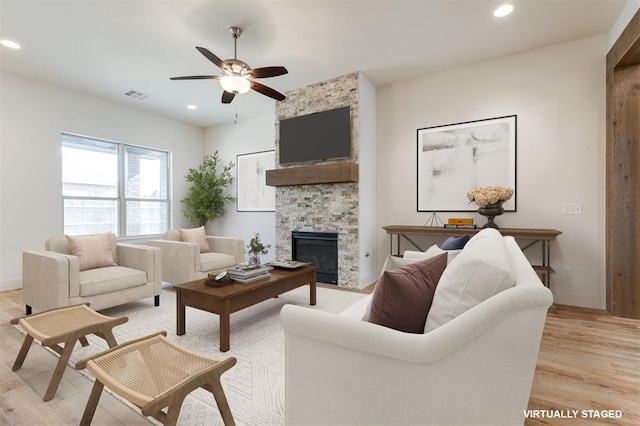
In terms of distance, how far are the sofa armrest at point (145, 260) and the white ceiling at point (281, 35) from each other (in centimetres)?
228

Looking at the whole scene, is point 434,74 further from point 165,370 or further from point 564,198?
point 165,370

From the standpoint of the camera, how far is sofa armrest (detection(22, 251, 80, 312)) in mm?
2537

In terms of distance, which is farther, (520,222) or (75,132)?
(75,132)

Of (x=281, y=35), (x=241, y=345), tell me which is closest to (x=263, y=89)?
(x=281, y=35)

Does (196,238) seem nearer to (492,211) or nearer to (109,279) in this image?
(109,279)

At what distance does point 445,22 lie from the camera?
2.94 meters

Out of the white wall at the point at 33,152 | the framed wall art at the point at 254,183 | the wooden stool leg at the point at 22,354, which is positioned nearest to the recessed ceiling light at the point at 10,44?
the white wall at the point at 33,152

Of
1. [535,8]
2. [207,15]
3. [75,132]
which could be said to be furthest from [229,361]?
[75,132]

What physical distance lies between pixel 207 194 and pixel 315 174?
2731 millimetres

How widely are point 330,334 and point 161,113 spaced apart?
Result: 233 inches

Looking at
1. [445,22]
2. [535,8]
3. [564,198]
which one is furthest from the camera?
[564,198]

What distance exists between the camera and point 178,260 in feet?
12.4

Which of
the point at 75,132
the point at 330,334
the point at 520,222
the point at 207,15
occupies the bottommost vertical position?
the point at 330,334

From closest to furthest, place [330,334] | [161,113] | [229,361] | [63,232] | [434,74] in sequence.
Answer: [330,334] < [229,361] < [434,74] < [63,232] < [161,113]
